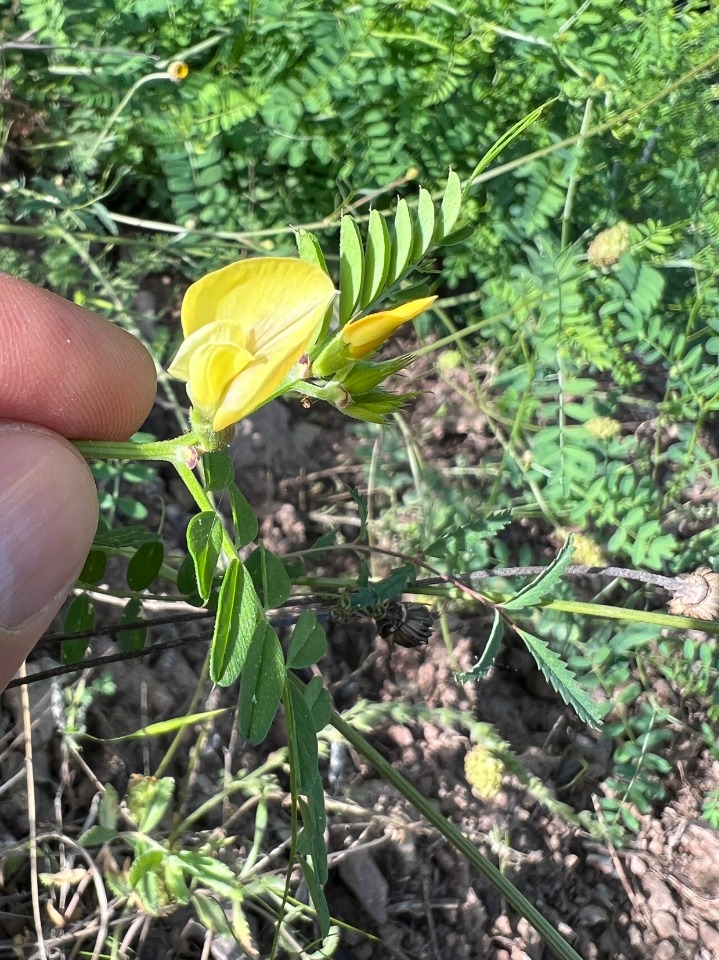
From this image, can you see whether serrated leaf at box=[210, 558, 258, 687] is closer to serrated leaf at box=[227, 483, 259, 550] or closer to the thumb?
serrated leaf at box=[227, 483, 259, 550]

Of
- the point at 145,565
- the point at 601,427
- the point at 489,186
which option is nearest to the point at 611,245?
the point at 601,427

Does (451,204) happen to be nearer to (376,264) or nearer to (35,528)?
(376,264)

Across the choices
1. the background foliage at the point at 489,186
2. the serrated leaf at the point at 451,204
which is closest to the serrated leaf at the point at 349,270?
the serrated leaf at the point at 451,204

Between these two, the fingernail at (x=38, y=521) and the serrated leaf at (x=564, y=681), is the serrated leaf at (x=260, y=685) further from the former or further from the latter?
the serrated leaf at (x=564, y=681)

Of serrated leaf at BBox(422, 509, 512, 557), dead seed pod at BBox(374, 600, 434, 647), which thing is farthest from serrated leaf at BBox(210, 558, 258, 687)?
serrated leaf at BBox(422, 509, 512, 557)

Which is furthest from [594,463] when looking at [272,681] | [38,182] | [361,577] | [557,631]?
[38,182]

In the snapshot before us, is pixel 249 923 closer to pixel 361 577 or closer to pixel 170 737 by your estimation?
pixel 170 737
